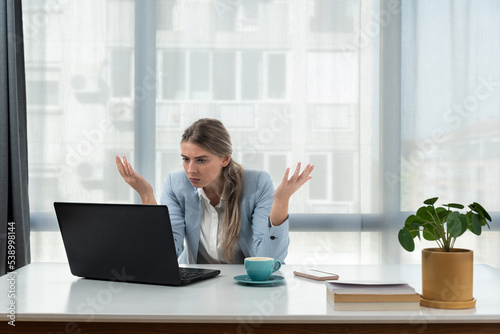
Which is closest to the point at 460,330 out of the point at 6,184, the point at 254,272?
the point at 254,272

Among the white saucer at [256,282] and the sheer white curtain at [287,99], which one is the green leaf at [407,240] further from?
the sheer white curtain at [287,99]

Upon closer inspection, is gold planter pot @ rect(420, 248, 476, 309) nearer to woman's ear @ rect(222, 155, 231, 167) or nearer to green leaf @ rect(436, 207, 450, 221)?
green leaf @ rect(436, 207, 450, 221)

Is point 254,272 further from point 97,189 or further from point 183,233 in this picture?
point 97,189

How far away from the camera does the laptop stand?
137 cm

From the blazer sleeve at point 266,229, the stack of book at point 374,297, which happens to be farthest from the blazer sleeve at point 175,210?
the stack of book at point 374,297

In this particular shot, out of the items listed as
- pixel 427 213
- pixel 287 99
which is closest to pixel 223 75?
pixel 287 99

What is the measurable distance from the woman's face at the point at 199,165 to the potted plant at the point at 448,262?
0.97 metres

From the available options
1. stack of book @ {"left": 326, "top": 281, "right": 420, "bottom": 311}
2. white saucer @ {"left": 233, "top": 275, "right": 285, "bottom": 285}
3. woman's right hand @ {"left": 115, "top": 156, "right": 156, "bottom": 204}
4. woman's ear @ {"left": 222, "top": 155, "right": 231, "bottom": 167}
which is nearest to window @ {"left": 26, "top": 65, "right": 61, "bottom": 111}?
woman's right hand @ {"left": 115, "top": 156, "right": 156, "bottom": 204}

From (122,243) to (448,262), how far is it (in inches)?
33.6

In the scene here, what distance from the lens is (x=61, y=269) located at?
1.69 meters

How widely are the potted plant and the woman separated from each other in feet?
2.69

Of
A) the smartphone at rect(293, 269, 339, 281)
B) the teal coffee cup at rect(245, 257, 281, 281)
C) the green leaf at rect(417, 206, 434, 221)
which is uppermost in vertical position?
the green leaf at rect(417, 206, 434, 221)

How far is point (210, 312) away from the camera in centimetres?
113

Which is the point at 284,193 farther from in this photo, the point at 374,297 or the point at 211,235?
the point at 374,297
